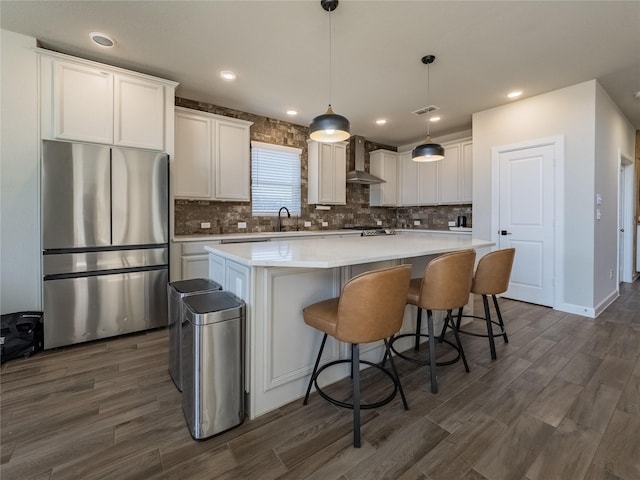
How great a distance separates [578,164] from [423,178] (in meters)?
2.52

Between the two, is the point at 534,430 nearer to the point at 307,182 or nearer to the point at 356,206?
the point at 307,182

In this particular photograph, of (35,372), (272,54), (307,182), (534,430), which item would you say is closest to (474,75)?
(272,54)

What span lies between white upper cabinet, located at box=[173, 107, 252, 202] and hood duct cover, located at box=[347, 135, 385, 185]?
1.94 m

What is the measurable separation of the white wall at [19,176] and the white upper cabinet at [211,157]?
129 cm

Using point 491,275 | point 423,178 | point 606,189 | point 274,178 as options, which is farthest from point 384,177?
point 491,275

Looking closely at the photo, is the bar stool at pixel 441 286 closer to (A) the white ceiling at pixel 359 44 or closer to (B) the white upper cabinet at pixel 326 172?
(A) the white ceiling at pixel 359 44

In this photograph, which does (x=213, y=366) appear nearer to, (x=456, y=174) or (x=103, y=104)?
(x=103, y=104)

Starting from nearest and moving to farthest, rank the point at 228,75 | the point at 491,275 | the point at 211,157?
the point at 491,275 < the point at 228,75 < the point at 211,157

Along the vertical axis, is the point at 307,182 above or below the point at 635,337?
above

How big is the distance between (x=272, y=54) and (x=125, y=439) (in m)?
3.16

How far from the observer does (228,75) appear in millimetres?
3312

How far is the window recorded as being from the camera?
4629mm

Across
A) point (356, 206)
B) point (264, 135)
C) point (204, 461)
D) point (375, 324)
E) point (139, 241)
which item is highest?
point (264, 135)

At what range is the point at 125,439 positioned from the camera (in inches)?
61.7
